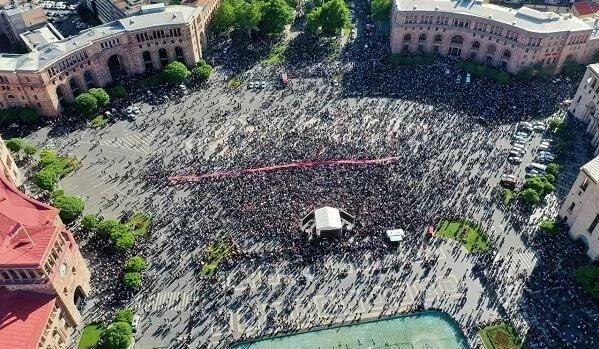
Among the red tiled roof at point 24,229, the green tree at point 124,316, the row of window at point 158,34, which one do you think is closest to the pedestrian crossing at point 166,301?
the green tree at point 124,316

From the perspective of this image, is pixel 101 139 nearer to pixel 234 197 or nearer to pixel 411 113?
pixel 234 197

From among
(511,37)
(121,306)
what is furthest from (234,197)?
Answer: (511,37)

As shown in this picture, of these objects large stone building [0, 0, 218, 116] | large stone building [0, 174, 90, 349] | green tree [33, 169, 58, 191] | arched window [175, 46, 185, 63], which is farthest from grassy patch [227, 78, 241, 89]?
large stone building [0, 174, 90, 349]

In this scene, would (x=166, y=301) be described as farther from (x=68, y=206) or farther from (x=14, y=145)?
(x=14, y=145)

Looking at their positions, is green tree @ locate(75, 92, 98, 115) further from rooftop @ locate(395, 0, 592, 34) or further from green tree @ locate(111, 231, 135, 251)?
rooftop @ locate(395, 0, 592, 34)

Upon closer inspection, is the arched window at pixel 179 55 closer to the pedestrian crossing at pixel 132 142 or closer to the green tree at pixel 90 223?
the pedestrian crossing at pixel 132 142
